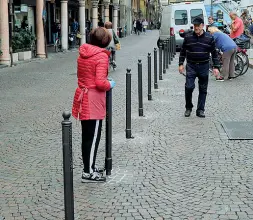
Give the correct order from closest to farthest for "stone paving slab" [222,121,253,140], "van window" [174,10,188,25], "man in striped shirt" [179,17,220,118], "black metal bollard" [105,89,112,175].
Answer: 1. "black metal bollard" [105,89,112,175]
2. "stone paving slab" [222,121,253,140]
3. "man in striped shirt" [179,17,220,118]
4. "van window" [174,10,188,25]

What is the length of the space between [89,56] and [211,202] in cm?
193

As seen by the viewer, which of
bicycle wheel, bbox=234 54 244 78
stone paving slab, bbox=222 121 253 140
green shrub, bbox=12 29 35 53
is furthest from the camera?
green shrub, bbox=12 29 35 53

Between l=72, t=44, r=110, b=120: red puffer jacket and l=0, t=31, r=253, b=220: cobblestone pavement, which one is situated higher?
l=72, t=44, r=110, b=120: red puffer jacket

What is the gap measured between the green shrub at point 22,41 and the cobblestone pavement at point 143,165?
9.99 m

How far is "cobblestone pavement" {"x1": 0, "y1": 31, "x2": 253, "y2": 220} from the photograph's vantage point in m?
4.86

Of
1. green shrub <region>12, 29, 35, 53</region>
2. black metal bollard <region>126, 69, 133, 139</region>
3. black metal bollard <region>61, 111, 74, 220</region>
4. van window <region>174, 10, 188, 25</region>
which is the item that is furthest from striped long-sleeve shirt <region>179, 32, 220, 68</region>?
van window <region>174, 10, 188, 25</region>

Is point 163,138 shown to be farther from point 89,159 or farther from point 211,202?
point 211,202

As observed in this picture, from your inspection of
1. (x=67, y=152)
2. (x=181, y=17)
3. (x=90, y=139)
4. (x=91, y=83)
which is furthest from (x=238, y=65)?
(x=181, y=17)

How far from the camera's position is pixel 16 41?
2112 centimetres

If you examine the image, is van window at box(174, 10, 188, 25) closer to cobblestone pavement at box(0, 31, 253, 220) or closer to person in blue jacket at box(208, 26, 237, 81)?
person in blue jacket at box(208, 26, 237, 81)

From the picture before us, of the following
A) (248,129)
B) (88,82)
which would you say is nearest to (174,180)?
(88,82)

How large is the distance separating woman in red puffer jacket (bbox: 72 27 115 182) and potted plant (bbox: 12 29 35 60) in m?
16.0

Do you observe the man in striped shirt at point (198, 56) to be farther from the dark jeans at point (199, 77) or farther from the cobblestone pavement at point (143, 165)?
the cobblestone pavement at point (143, 165)

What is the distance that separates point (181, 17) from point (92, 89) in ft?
70.5
